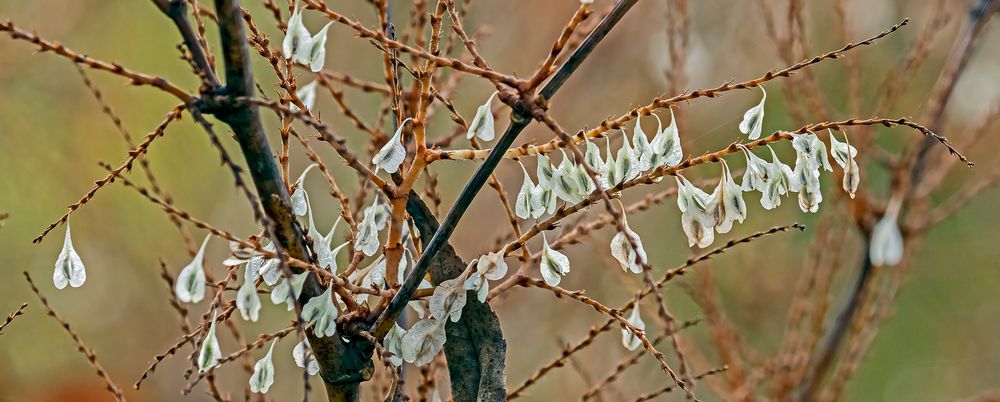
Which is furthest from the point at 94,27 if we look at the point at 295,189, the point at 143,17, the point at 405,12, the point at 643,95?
the point at 295,189

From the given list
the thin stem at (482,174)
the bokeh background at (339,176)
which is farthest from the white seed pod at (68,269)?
the bokeh background at (339,176)

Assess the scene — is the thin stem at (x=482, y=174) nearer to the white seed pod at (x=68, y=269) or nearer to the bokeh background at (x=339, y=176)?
the white seed pod at (x=68, y=269)

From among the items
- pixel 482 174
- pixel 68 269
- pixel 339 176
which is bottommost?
pixel 482 174

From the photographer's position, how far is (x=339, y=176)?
2881 millimetres

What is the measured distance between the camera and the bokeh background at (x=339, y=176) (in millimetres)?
2531

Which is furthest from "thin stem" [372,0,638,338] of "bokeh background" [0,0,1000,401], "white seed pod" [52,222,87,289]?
"bokeh background" [0,0,1000,401]

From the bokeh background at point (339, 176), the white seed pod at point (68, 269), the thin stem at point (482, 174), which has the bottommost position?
the thin stem at point (482, 174)

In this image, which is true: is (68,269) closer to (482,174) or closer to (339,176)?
(482,174)

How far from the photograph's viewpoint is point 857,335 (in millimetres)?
1319

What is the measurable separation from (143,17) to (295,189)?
9.74 ft

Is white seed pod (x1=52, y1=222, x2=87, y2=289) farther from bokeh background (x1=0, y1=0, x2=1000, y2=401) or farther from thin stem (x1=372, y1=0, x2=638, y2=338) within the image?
bokeh background (x1=0, y1=0, x2=1000, y2=401)

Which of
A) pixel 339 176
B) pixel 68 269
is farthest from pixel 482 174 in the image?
pixel 339 176

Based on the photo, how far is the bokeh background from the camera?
253 cm

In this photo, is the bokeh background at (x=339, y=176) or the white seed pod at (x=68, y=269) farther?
the bokeh background at (x=339, y=176)
